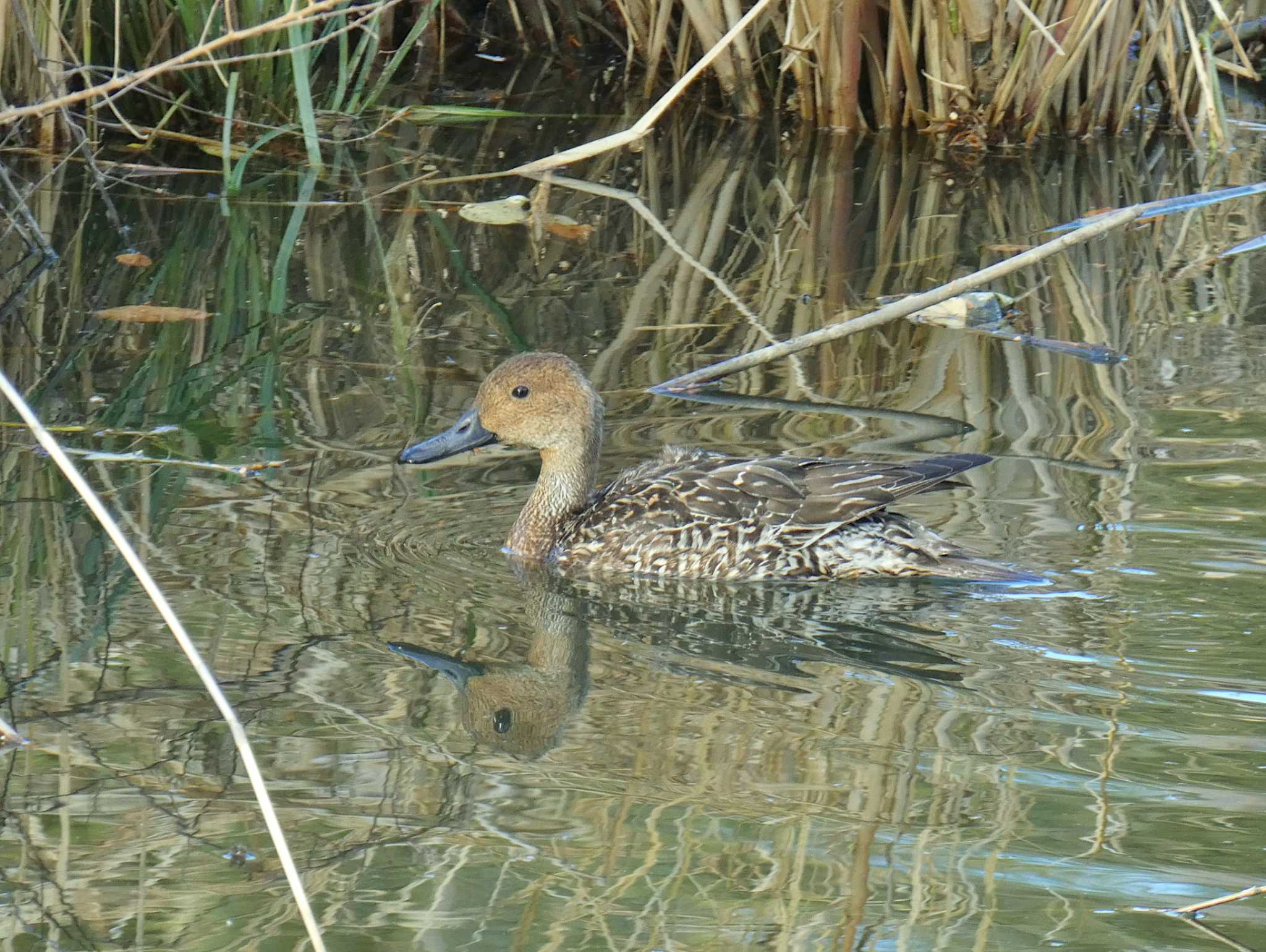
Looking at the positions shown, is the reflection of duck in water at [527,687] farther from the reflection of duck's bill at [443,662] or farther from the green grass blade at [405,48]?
the green grass blade at [405,48]

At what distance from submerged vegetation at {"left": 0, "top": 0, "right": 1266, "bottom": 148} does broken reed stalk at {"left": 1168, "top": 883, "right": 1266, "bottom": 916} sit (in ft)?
17.5

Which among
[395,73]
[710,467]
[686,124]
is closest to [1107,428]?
[710,467]

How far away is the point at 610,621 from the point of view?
523 cm

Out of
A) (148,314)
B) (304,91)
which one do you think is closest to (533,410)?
(148,314)

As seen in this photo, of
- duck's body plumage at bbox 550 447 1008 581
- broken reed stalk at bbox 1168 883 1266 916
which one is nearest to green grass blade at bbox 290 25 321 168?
duck's body plumage at bbox 550 447 1008 581

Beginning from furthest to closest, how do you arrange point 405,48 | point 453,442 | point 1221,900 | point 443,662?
point 405,48, point 453,442, point 443,662, point 1221,900

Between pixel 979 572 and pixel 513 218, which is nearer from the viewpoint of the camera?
pixel 979 572

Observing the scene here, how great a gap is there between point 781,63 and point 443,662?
7.19 metres

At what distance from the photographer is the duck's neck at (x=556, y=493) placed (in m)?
5.76

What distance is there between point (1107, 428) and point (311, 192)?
4.59m

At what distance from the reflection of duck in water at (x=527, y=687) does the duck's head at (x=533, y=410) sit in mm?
947

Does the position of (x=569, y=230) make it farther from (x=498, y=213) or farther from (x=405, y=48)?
(x=405, y=48)

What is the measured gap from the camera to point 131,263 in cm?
796

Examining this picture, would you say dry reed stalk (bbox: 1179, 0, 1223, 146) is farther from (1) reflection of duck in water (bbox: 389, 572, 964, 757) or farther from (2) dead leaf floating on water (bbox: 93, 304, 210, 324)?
(2) dead leaf floating on water (bbox: 93, 304, 210, 324)
